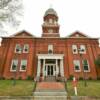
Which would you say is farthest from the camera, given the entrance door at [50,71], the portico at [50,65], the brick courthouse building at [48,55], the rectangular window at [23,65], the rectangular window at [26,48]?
the rectangular window at [26,48]

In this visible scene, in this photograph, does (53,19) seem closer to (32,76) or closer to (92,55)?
(92,55)

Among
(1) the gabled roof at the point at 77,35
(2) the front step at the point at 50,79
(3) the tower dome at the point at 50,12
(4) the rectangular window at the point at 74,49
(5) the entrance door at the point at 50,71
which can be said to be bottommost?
(2) the front step at the point at 50,79

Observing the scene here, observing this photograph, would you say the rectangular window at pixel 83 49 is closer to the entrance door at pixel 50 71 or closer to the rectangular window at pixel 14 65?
the entrance door at pixel 50 71

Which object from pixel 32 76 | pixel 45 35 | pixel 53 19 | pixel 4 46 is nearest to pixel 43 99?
pixel 32 76

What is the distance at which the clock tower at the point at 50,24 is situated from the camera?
35.1m

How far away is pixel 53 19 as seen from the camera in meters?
37.7

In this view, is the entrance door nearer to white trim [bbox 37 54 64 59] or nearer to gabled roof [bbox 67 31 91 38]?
white trim [bbox 37 54 64 59]

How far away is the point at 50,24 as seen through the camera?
36531 millimetres

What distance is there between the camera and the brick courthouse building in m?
28.7

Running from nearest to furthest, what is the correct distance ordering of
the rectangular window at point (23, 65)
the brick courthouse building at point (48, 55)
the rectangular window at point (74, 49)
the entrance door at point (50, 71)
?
the brick courthouse building at point (48, 55) < the entrance door at point (50, 71) < the rectangular window at point (23, 65) < the rectangular window at point (74, 49)

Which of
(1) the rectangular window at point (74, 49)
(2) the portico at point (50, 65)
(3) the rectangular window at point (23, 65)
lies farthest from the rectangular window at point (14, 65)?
(1) the rectangular window at point (74, 49)

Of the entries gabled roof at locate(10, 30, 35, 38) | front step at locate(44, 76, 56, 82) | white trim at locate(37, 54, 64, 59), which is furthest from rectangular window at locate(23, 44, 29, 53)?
front step at locate(44, 76, 56, 82)

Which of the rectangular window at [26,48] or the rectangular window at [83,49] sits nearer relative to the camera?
the rectangular window at [83,49]

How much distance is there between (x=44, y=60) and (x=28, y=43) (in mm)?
5207
